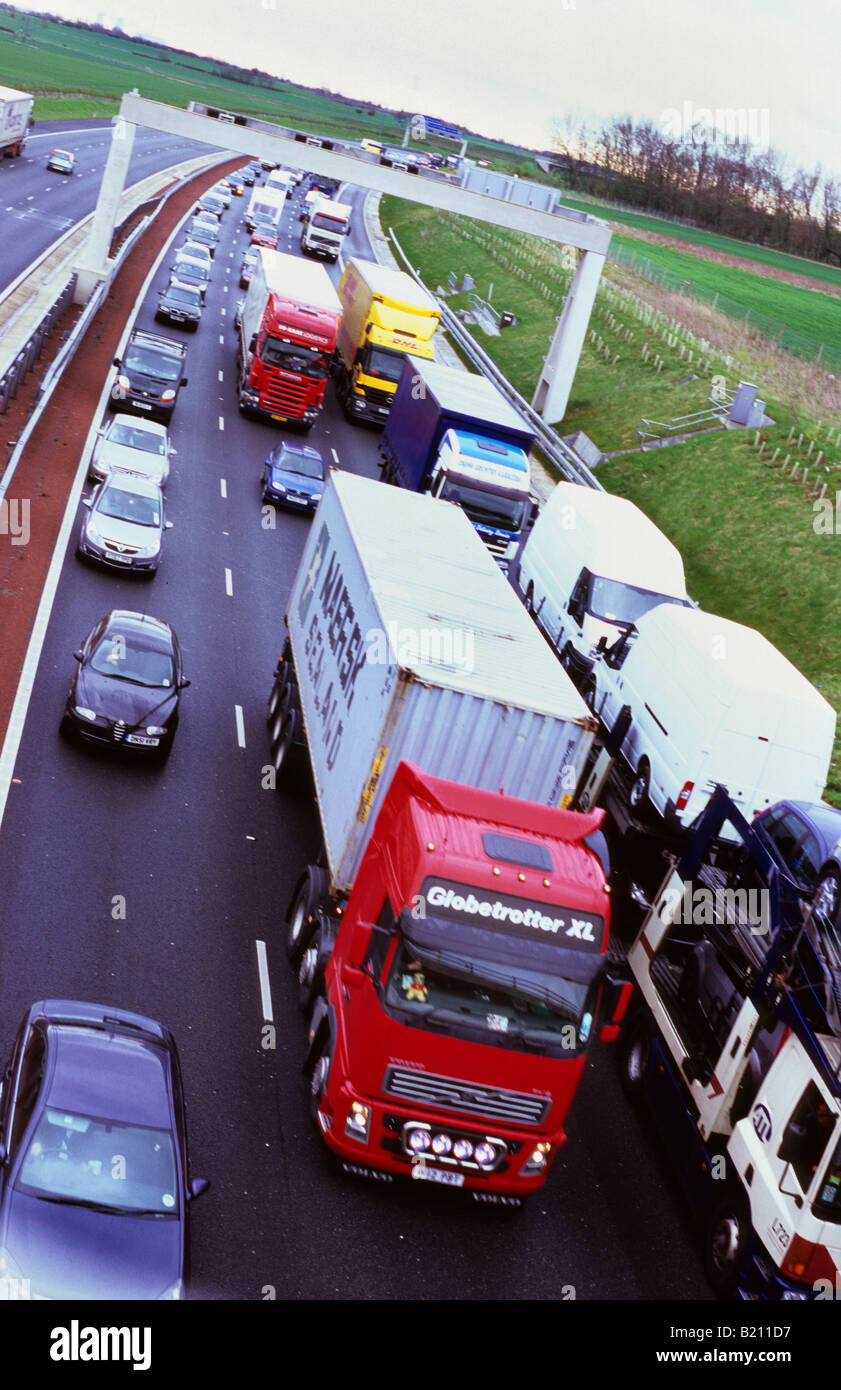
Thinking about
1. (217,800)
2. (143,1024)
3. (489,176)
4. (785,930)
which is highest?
(489,176)

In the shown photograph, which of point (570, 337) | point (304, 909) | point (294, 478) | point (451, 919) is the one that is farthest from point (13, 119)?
point (451, 919)

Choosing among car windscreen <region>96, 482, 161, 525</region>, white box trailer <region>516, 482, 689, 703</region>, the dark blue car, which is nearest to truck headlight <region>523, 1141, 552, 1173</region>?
white box trailer <region>516, 482, 689, 703</region>

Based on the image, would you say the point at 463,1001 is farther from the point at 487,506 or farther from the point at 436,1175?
the point at 487,506

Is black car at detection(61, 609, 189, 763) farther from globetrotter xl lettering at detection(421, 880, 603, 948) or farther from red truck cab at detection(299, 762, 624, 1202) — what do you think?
globetrotter xl lettering at detection(421, 880, 603, 948)

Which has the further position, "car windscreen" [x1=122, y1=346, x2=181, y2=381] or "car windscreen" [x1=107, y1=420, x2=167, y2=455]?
"car windscreen" [x1=122, y1=346, x2=181, y2=381]

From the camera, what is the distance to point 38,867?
15242 millimetres

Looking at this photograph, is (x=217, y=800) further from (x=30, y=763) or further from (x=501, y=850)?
(x=501, y=850)

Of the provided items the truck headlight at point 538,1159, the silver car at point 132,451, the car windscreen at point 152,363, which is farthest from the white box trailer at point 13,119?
the truck headlight at point 538,1159

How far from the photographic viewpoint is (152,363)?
35406mm

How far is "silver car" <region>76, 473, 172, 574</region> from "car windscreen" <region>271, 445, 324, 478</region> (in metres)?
6.69

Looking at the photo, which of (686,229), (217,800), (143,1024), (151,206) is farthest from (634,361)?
(686,229)

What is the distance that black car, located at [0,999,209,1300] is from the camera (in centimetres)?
922

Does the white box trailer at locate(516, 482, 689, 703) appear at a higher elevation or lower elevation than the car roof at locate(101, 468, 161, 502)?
higher

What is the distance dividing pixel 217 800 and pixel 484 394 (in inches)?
745
